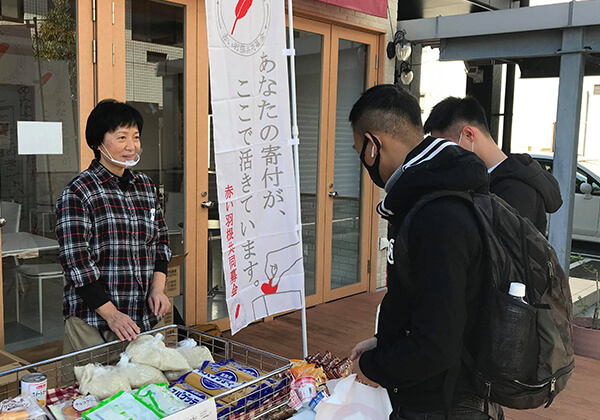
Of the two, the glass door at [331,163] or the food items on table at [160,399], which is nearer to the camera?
the food items on table at [160,399]

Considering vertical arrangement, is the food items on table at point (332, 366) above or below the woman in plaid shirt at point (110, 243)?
below

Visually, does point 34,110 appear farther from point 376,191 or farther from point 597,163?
point 597,163

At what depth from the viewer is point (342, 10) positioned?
5.55 metres

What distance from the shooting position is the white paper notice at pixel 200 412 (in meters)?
1.43

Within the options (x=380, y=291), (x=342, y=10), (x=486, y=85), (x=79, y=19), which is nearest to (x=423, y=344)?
(x=79, y=19)

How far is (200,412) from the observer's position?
57.9 inches

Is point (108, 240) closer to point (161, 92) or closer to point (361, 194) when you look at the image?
point (161, 92)

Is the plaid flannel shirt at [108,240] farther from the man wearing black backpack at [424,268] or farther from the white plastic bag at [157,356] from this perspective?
the man wearing black backpack at [424,268]

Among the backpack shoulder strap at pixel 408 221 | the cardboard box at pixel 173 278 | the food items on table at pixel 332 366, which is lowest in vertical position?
the cardboard box at pixel 173 278

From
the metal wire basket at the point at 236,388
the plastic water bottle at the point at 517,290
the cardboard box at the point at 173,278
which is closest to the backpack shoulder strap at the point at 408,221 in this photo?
the plastic water bottle at the point at 517,290

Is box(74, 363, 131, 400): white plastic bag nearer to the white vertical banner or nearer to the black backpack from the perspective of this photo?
the black backpack

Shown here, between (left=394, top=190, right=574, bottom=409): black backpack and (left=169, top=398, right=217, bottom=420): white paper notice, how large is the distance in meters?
0.60

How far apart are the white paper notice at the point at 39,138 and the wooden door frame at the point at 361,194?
280cm

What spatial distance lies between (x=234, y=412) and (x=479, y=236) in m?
0.84
